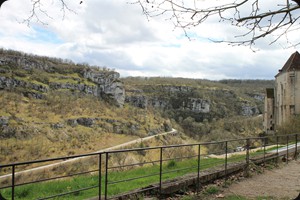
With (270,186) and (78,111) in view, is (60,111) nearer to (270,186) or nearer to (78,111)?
(78,111)

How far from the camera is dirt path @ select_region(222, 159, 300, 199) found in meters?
7.58

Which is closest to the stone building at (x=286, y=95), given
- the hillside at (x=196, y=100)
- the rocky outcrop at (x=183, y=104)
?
the hillside at (x=196, y=100)

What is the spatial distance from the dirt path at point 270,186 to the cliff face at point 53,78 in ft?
280

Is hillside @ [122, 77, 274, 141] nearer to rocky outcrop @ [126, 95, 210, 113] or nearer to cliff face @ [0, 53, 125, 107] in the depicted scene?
rocky outcrop @ [126, 95, 210, 113]

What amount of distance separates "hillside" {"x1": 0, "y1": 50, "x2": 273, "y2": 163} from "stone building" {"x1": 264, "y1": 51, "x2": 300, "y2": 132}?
18.7 m

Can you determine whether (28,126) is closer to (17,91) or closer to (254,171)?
(17,91)

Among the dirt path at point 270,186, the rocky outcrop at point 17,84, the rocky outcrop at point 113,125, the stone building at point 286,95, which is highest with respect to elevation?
the rocky outcrop at point 17,84

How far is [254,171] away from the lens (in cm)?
1025

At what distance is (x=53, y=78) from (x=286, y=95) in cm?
7849

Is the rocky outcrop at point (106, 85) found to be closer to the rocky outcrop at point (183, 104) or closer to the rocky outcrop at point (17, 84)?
the rocky outcrop at point (17, 84)

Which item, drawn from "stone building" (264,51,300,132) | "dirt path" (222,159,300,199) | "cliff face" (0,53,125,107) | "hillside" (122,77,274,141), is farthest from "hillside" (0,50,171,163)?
"dirt path" (222,159,300,199)

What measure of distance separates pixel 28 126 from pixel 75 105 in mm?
27936

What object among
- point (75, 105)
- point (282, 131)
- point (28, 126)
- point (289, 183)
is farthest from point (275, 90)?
point (75, 105)

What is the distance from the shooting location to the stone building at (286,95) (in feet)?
143
